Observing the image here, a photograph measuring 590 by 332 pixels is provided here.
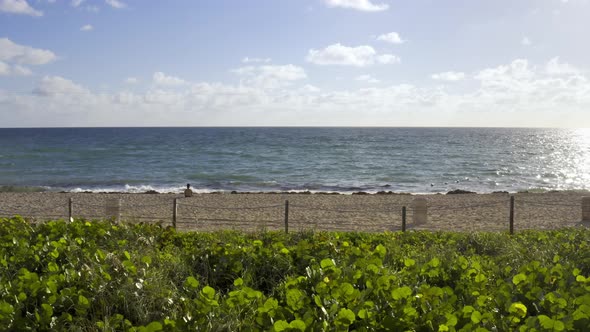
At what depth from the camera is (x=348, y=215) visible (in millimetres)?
16859

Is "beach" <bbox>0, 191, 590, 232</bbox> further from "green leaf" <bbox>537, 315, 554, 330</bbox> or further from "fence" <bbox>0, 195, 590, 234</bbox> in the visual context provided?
"green leaf" <bbox>537, 315, 554, 330</bbox>

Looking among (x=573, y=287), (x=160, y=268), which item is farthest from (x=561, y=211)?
(x=160, y=268)

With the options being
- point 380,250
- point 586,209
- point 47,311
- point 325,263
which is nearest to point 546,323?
point 325,263

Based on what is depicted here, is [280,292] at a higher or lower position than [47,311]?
lower

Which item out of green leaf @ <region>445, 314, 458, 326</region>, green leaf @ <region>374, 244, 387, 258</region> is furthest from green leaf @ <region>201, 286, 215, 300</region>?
green leaf @ <region>374, 244, 387, 258</region>

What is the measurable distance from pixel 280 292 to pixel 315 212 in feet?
45.0

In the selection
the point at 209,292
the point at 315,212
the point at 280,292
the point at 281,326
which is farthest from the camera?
the point at 315,212

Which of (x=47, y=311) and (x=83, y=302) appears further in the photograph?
(x=83, y=302)

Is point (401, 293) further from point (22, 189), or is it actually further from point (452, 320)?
point (22, 189)

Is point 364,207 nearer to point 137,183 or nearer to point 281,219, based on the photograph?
point 281,219

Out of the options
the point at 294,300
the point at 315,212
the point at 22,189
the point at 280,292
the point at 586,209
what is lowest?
the point at 22,189

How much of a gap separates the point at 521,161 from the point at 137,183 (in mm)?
38530

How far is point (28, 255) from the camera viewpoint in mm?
4566

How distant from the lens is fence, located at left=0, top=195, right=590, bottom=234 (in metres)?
14.6
